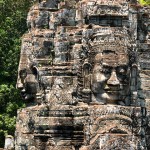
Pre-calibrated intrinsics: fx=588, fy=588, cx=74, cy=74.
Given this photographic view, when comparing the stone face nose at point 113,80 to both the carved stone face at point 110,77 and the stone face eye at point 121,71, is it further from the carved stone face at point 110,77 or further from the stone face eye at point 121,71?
the stone face eye at point 121,71

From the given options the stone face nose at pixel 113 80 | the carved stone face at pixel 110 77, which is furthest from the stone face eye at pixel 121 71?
the stone face nose at pixel 113 80

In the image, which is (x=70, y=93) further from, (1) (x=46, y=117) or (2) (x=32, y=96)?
(2) (x=32, y=96)

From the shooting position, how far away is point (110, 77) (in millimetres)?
14625

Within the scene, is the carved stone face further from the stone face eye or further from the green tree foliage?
the green tree foliage

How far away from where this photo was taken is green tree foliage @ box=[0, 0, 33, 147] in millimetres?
30109

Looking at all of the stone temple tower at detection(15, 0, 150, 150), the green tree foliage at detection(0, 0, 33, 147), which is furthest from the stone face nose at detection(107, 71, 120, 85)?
the green tree foliage at detection(0, 0, 33, 147)

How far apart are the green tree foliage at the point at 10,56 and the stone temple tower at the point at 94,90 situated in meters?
13.2

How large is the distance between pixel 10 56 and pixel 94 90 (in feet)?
62.3

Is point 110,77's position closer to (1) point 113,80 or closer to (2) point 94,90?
(1) point 113,80

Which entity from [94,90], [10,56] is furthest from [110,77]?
[10,56]

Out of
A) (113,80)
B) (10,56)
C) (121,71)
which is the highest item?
(121,71)

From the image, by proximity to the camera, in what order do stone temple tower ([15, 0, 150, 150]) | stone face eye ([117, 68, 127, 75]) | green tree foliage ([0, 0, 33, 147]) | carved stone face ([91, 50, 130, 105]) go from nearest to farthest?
1. stone temple tower ([15, 0, 150, 150])
2. carved stone face ([91, 50, 130, 105])
3. stone face eye ([117, 68, 127, 75])
4. green tree foliage ([0, 0, 33, 147])

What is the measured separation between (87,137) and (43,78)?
2.99m

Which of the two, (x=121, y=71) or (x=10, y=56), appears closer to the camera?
(x=121, y=71)
